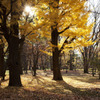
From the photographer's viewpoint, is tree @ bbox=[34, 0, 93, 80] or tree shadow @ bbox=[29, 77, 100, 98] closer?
tree shadow @ bbox=[29, 77, 100, 98]

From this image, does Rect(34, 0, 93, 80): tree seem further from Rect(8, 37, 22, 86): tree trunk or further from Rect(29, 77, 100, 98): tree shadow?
Rect(29, 77, 100, 98): tree shadow

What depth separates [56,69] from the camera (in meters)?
11.4

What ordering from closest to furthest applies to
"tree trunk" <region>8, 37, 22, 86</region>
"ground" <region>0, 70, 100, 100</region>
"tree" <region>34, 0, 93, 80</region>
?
"ground" <region>0, 70, 100, 100</region>, "tree trunk" <region>8, 37, 22, 86</region>, "tree" <region>34, 0, 93, 80</region>

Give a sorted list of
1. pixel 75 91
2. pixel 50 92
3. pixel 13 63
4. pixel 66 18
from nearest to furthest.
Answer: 1. pixel 50 92
2. pixel 75 91
3. pixel 13 63
4. pixel 66 18

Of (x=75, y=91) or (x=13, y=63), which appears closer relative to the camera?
(x=75, y=91)

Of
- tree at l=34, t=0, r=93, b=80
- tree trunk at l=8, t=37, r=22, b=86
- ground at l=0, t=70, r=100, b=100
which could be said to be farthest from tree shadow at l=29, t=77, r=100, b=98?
tree at l=34, t=0, r=93, b=80

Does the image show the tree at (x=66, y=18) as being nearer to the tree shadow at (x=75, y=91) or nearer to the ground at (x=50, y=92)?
the ground at (x=50, y=92)

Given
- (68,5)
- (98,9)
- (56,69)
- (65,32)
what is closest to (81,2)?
(68,5)

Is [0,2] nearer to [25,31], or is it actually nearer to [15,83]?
[25,31]

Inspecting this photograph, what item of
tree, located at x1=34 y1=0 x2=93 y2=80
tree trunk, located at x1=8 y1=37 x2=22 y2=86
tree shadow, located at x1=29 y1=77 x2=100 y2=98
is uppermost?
tree, located at x1=34 y1=0 x2=93 y2=80

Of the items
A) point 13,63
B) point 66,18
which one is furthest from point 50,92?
point 66,18

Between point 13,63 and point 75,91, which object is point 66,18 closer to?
point 13,63

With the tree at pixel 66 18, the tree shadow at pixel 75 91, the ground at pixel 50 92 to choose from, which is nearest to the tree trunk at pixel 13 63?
the ground at pixel 50 92

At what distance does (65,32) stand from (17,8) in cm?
537
